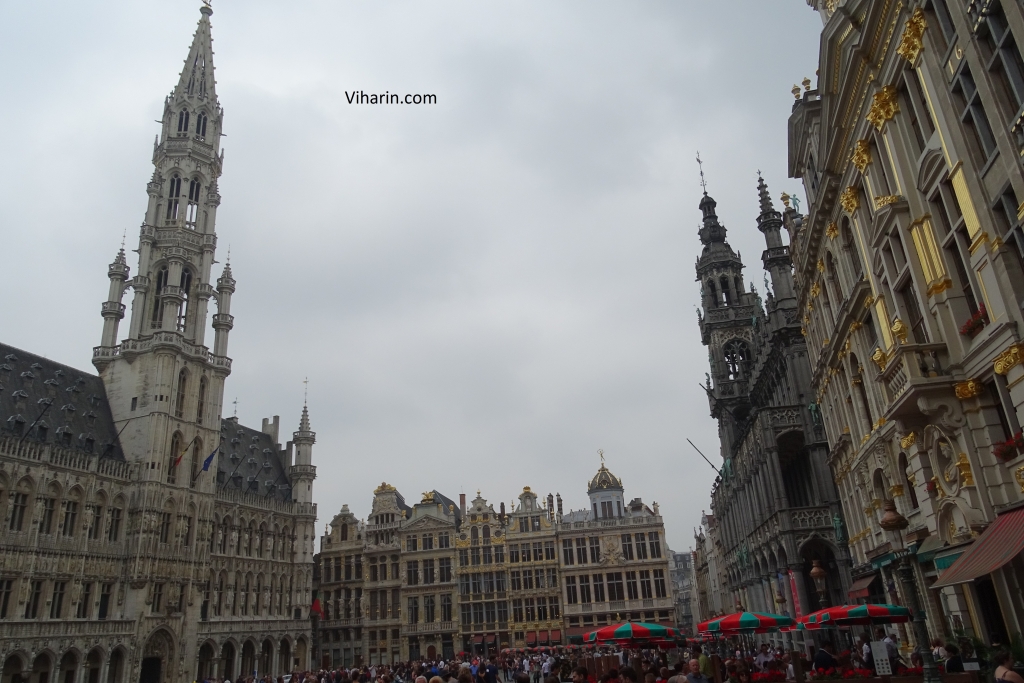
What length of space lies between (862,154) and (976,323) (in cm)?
667

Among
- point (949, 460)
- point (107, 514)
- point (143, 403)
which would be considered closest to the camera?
point (949, 460)

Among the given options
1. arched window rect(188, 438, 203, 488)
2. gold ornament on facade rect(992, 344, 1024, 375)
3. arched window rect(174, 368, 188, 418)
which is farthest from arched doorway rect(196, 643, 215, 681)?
gold ornament on facade rect(992, 344, 1024, 375)

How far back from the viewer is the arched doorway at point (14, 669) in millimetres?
40188

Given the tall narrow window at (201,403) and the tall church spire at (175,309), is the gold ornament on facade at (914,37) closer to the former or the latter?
the tall church spire at (175,309)

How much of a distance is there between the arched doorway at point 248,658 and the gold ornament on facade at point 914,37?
200ft

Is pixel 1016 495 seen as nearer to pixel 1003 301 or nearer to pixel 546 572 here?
pixel 1003 301

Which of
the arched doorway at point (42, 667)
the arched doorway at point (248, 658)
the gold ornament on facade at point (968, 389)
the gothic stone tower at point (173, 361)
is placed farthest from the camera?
the arched doorway at point (248, 658)

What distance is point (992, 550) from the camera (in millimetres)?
13133

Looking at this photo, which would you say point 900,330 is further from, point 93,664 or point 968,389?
point 93,664

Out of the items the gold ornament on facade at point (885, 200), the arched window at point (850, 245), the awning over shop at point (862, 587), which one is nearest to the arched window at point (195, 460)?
the awning over shop at point (862, 587)

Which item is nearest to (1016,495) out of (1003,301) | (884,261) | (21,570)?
(1003,301)

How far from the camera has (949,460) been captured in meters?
16.5

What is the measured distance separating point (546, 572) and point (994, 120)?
207 feet

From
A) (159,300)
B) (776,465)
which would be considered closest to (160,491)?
(159,300)
